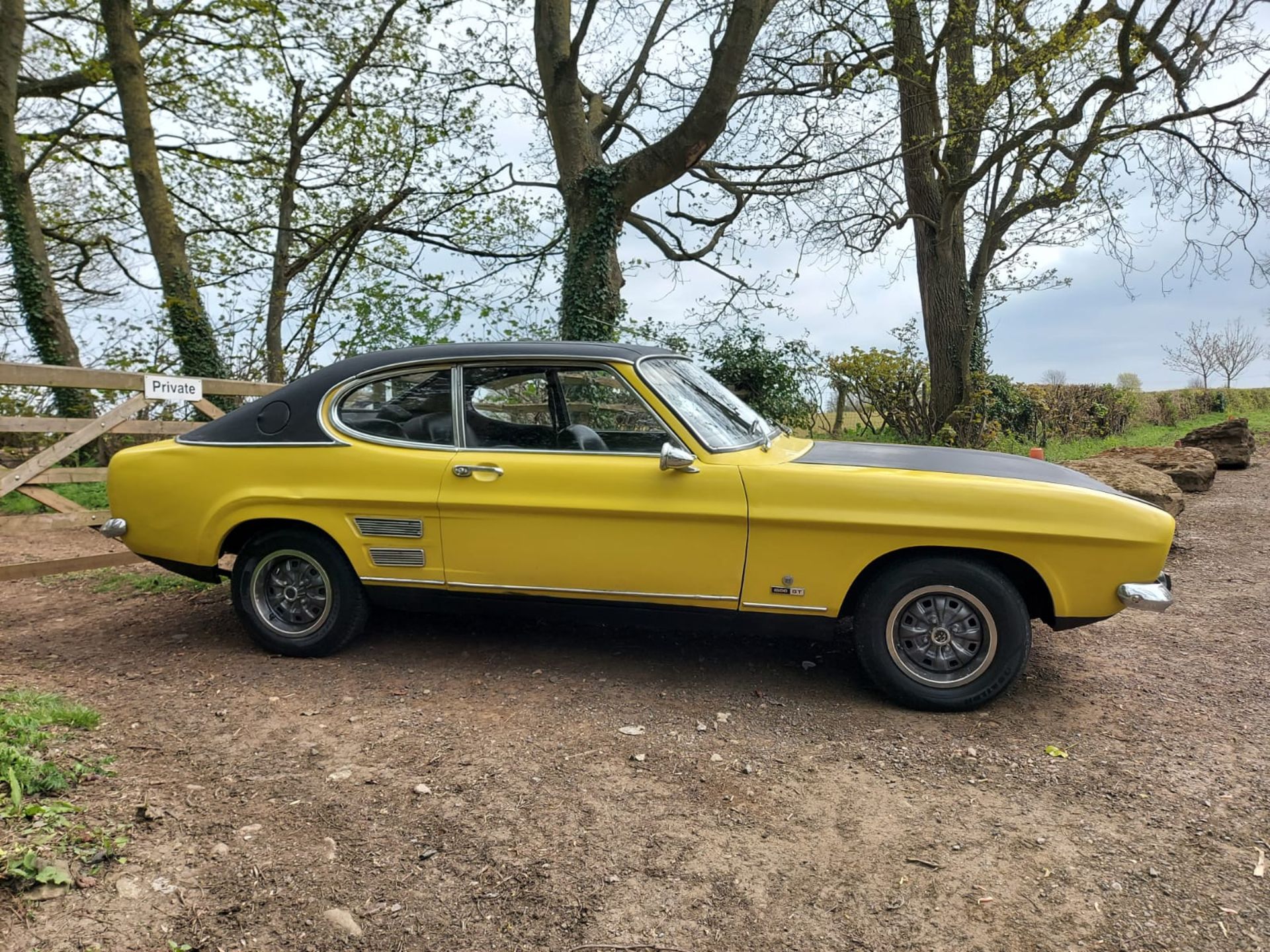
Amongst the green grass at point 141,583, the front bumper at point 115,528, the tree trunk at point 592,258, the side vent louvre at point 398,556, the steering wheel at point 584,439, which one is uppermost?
the tree trunk at point 592,258

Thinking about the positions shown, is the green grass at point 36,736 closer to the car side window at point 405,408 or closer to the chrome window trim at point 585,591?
the chrome window trim at point 585,591

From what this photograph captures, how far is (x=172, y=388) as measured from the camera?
20.9 feet

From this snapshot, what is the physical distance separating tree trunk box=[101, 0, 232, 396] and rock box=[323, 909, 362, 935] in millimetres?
12137

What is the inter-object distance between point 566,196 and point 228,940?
36.8 ft

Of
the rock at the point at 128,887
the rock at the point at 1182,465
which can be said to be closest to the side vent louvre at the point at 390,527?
the rock at the point at 128,887

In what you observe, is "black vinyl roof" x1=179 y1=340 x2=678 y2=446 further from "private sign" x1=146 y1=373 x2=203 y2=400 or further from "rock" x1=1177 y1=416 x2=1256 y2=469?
"rock" x1=1177 y1=416 x2=1256 y2=469

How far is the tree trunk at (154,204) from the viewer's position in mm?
11977

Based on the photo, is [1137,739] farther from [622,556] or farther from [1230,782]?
[622,556]

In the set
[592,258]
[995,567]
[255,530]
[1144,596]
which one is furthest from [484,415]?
[592,258]

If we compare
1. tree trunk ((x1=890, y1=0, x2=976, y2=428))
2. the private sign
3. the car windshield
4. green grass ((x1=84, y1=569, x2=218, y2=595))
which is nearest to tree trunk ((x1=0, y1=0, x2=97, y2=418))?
green grass ((x1=84, y1=569, x2=218, y2=595))

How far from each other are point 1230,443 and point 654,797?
12793mm

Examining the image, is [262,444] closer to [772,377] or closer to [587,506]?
[587,506]

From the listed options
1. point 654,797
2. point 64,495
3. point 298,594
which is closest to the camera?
point 654,797

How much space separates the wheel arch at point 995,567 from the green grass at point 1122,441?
824 centimetres
